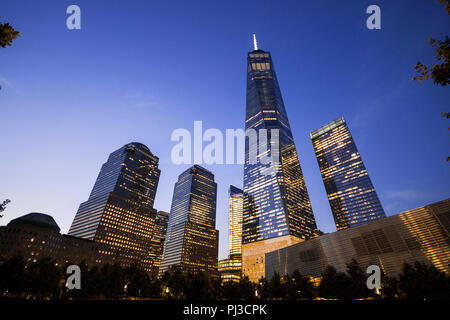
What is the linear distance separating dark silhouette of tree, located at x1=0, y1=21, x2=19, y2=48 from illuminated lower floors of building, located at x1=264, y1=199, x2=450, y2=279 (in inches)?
4259

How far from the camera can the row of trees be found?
48.2m

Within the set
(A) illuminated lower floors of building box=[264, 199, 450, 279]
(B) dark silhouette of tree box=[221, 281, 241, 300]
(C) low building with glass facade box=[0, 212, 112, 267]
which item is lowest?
(B) dark silhouette of tree box=[221, 281, 241, 300]

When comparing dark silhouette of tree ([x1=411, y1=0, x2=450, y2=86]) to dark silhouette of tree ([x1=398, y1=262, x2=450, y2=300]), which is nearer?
dark silhouette of tree ([x1=411, y1=0, x2=450, y2=86])

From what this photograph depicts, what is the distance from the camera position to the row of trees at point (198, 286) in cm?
4818

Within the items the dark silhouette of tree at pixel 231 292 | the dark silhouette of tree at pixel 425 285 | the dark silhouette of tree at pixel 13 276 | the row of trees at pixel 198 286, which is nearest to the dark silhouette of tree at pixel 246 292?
the row of trees at pixel 198 286

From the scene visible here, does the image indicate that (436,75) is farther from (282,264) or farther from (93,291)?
(282,264)

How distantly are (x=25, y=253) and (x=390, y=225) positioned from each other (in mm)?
191888

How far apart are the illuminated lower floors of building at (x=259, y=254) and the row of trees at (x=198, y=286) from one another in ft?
366

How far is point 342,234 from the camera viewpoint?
10388cm

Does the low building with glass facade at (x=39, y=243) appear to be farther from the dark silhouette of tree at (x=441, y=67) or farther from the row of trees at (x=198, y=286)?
the dark silhouette of tree at (x=441, y=67)

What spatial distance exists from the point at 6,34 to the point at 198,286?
62.5 m

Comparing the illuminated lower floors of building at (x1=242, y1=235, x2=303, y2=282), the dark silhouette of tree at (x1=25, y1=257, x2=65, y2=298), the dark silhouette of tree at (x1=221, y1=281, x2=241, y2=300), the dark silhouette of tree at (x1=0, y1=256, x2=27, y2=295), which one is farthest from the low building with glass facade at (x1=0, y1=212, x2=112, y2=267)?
the illuminated lower floors of building at (x1=242, y1=235, x2=303, y2=282)

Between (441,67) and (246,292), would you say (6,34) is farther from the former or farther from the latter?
(246,292)

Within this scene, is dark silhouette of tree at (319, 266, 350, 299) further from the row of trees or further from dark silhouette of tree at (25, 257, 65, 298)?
dark silhouette of tree at (25, 257, 65, 298)
